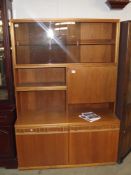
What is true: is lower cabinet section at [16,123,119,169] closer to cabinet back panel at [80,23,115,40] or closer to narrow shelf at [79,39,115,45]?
narrow shelf at [79,39,115,45]

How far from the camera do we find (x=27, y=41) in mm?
2605

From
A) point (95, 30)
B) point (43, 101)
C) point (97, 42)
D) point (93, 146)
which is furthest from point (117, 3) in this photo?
point (93, 146)

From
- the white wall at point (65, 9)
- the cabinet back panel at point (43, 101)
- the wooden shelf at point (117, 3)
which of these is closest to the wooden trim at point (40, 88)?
the cabinet back panel at point (43, 101)

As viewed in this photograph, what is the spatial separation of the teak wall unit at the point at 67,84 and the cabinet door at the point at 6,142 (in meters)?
0.12

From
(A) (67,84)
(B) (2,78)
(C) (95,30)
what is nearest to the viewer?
(B) (2,78)

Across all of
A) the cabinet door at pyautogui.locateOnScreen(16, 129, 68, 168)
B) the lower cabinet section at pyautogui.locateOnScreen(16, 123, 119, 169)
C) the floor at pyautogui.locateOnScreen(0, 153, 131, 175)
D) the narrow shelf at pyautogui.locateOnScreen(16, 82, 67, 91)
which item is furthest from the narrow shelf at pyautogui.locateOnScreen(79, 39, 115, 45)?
the floor at pyautogui.locateOnScreen(0, 153, 131, 175)

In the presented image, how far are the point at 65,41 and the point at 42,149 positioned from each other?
1.38m

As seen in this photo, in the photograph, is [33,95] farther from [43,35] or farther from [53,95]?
[43,35]

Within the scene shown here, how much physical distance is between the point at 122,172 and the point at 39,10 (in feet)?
7.50

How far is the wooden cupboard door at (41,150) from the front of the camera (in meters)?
2.49

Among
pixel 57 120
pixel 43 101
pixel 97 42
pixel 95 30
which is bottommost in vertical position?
pixel 57 120

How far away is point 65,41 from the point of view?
263 cm

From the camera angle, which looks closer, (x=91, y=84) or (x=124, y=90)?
(x=124, y=90)

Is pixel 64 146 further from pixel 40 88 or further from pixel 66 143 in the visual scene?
pixel 40 88
